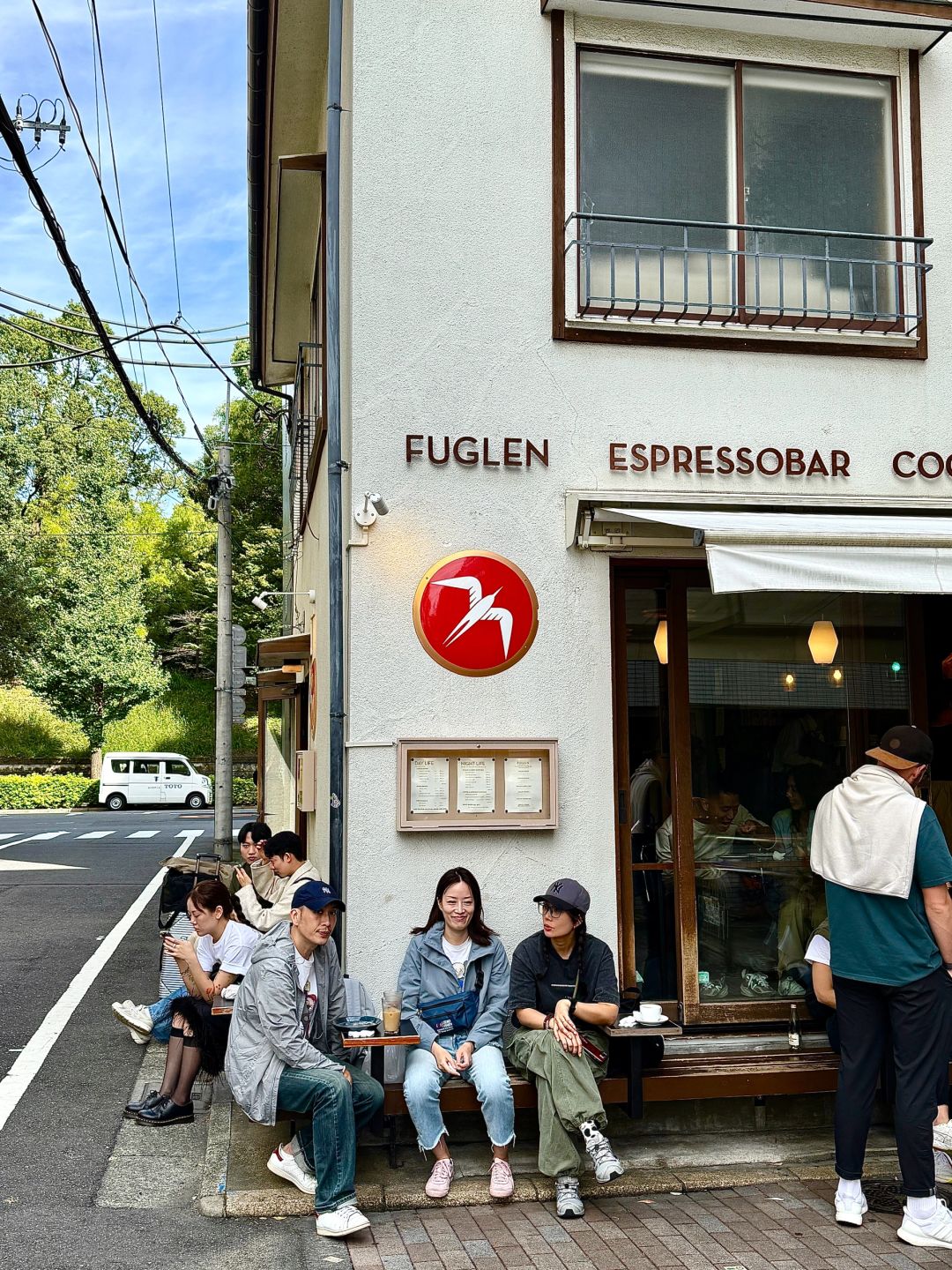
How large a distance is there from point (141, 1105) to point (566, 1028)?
2718 mm

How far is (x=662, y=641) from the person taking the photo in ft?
23.7

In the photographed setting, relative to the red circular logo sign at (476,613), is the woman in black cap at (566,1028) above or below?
below

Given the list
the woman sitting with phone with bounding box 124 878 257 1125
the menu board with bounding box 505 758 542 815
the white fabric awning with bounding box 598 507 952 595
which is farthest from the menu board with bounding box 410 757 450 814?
the white fabric awning with bounding box 598 507 952 595

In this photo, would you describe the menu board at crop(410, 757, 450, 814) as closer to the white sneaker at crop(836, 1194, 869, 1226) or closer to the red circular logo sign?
the red circular logo sign

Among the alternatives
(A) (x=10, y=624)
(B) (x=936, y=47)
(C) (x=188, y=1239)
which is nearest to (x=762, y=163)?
(B) (x=936, y=47)

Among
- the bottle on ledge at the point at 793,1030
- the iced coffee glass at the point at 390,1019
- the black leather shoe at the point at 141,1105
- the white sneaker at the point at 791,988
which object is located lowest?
the black leather shoe at the point at 141,1105

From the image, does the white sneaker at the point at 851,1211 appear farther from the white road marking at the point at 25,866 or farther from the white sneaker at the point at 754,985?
the white road marking at the point at 25,866

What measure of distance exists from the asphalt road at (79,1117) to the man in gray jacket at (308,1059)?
10.5 inches

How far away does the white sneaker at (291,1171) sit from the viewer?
5586 millimetres

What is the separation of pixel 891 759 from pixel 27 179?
624cm

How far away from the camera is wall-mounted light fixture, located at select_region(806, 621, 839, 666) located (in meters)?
7.52

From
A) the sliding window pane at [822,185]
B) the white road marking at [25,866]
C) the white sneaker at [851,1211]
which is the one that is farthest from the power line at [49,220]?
the white road marking at [25,866]

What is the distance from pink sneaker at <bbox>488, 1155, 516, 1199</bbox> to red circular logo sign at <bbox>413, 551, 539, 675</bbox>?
96.8 inches

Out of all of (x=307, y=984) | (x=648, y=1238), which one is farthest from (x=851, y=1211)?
(x=307, y=984)
